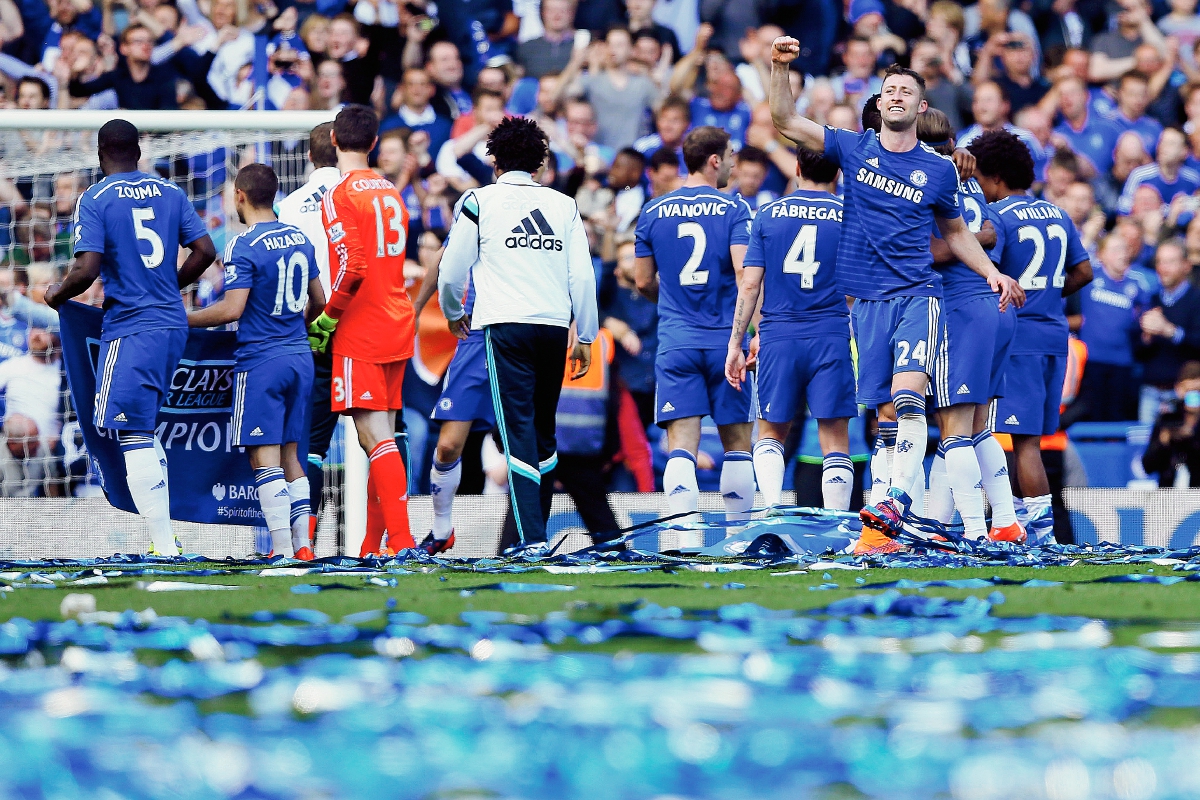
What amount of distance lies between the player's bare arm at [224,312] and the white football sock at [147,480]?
733 millimetres

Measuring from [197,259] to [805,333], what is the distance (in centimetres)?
346

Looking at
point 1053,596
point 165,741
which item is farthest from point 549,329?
point 165,741

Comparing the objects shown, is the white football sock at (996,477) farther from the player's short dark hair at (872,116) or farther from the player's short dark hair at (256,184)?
the player's short dark hair at (256,184)

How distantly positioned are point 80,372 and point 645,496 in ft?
12.8

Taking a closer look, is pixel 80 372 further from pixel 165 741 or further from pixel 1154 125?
pixel 1154 125

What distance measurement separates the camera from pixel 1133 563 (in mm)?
7422

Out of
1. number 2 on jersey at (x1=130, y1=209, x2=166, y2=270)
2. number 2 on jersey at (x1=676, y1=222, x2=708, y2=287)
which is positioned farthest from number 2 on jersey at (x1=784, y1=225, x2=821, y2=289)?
number 2 on jersey at (x1=130, y1=209, x2=166, y2=270)

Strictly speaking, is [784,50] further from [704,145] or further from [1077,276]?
[1077,276]

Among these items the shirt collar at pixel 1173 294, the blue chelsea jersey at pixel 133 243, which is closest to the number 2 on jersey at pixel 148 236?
the blue chelsea jersey at pixel 133 243

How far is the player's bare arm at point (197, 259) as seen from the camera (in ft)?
27.5

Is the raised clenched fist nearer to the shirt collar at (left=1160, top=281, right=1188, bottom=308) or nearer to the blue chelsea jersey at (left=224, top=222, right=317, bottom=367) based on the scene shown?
the blue chelsea jersey at (left=224, top=222, right=317, bottom=367)

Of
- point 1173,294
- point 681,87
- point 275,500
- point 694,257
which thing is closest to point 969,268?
point 694,257

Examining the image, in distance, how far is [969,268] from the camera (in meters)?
8.18

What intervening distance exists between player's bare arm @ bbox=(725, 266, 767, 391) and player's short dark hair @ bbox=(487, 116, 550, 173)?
132 cm
